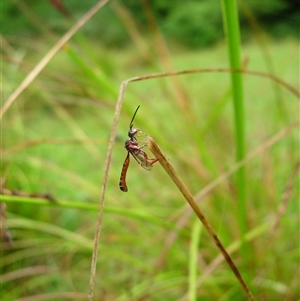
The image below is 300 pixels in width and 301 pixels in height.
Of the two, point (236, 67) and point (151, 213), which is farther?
point (151, 213)

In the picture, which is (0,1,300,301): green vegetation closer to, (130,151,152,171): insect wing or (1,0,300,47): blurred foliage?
(130,151,152,171): insect wing

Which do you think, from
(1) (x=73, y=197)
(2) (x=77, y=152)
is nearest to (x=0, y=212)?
(1) (x=73, y=197)

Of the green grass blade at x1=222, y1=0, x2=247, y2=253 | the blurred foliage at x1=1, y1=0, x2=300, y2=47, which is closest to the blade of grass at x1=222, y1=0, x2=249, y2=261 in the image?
the green grass blade at x1=222, y1=0, x2=247, y2=253

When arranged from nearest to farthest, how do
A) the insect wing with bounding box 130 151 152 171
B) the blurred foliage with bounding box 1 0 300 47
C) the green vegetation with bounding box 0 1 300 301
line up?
the insect wing with bounding box 130 151 152 171 < the green vegetation with bounding box 0 1 300 301 < the blurred foliage with bounding box 1 0 300 47

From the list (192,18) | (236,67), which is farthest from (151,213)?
(192,18)

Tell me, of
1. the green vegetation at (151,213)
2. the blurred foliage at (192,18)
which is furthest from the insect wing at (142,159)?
the blurred foliage at (192,18)

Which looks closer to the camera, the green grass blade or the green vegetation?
the green grass blade

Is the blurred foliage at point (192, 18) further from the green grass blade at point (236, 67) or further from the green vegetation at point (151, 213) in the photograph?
the green grass blade at point (236, 67)

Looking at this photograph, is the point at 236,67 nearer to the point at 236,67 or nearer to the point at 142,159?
the point at 236,67

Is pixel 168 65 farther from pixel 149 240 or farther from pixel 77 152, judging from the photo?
pixel 77 152

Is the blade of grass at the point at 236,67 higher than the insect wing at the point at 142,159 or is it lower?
higher

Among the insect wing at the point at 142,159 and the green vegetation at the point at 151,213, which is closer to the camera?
the insect wing at the point at 142,159
